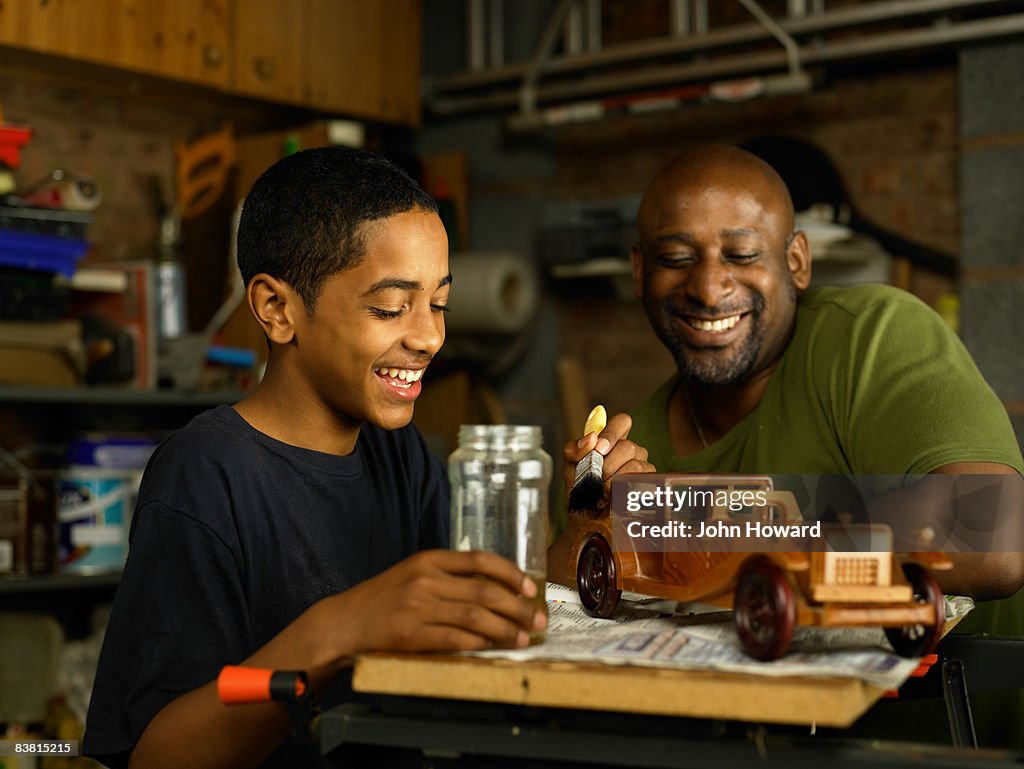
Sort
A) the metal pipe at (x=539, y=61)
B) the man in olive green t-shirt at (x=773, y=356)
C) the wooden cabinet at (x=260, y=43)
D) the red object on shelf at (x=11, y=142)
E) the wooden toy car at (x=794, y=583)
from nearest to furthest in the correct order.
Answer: the wooden toy car at (x=794, y=583), the man in olive green t-shirt at (x=773, y=356), the red object on shelf at (x=11, y=142), the wooden cabinet at (x=260, y=43), the metal pipe at (x=539, y=61)

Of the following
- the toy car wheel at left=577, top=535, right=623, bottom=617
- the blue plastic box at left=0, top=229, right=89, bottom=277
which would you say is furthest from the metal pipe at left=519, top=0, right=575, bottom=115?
the toy car wheel at left=577, top=535, right=623, bottom=617

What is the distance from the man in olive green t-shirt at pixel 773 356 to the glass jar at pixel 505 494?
61cm

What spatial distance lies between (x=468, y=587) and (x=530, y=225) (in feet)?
11.1

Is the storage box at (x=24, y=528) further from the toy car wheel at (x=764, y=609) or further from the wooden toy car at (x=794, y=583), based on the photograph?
the toy car wheel at (x=764, y=609)

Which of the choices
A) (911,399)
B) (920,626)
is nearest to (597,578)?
(920,626)

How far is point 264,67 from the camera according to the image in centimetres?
376

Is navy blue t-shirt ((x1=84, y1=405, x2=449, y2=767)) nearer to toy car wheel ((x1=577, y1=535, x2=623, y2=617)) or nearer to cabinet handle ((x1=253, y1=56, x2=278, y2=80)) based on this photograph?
toy car wheel ((x1=577, y1=535, x2=623, y2=617))

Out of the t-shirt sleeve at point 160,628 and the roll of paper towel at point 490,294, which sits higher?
the roll of paper towel at point 490,294

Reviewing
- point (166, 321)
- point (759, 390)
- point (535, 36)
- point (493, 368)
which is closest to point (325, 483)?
point (759, 390)

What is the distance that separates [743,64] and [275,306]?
251 cm

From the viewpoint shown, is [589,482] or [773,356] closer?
[589,482]

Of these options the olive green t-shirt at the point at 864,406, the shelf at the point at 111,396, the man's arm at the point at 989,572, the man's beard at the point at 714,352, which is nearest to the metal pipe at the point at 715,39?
the shelf at the point at 111,396

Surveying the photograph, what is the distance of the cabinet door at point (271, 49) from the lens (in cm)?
371

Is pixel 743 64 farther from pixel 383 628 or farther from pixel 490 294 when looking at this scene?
pixel 383 628
